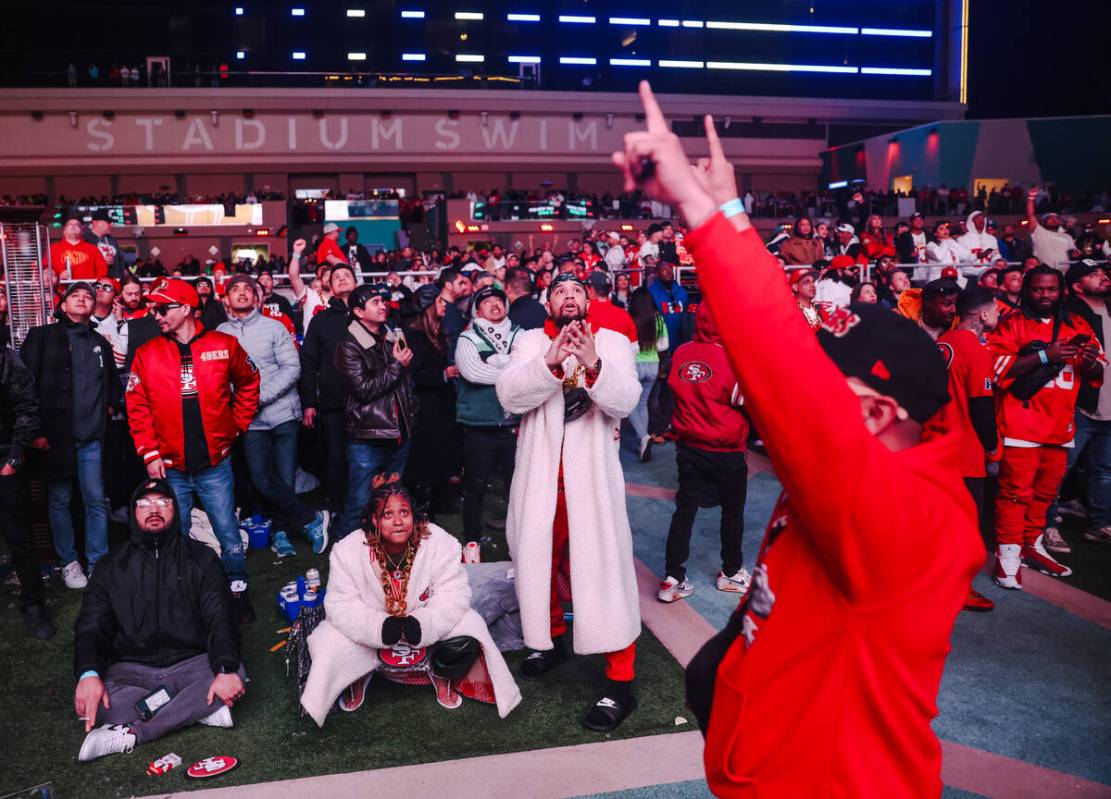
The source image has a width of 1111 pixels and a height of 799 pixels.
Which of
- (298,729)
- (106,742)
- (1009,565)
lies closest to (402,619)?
(298,729)

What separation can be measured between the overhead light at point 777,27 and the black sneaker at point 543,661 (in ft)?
117

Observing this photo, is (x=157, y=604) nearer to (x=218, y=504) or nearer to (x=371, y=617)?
(x=371, y=617)

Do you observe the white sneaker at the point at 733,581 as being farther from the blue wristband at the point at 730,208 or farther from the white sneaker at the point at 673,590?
the blue wristband at the point at 730,208

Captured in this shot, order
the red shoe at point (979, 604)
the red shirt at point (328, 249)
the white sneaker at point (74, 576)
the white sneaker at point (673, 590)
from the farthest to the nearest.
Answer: the red shirt at point (328, 249) → the white sneaker at point (74, 576) → the white sneaker at point (673, 590) → the red shoe at point (979, 604)

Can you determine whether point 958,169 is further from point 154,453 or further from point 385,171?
point 154,453

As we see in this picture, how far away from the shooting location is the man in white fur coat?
3.86m

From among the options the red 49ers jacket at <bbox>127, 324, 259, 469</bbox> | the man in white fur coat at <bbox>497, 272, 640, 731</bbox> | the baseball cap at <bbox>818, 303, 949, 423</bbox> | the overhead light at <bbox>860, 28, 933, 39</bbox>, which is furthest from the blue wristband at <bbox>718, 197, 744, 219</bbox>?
the overhead light at <bbox>860, 28, 933, 39</bbox>

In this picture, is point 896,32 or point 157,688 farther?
point 896,32

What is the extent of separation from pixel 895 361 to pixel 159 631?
153 inches

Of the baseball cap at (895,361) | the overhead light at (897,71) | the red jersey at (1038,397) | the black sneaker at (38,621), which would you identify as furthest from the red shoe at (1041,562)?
the overhead light at (897,71)

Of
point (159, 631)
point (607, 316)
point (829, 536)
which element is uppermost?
point (607, 316)

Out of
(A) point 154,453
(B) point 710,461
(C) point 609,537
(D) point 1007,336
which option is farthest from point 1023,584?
(A) point 154,453

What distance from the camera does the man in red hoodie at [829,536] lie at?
1.15 m

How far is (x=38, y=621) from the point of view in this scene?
5012 mm
